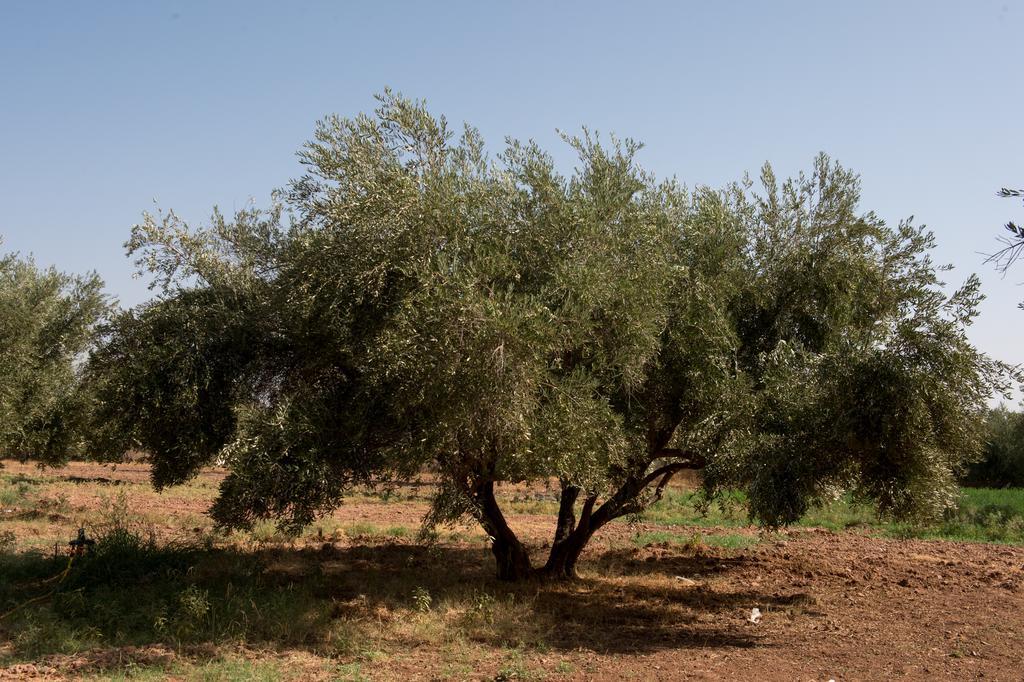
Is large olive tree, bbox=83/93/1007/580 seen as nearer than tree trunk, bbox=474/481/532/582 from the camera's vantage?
Yes

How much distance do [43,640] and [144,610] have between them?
4.64ft

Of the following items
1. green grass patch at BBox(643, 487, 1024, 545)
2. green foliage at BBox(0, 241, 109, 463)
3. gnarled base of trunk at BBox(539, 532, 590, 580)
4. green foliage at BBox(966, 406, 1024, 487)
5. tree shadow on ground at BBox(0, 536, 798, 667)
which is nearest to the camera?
tree shadow on ground at BBox(0, 536, 798, 667)

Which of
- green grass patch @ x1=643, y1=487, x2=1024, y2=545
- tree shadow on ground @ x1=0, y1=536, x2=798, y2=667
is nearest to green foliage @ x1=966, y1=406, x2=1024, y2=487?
green grass patch @ x1=643, y1=487, x2=1024, y2=545

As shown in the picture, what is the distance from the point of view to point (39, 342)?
1853cm

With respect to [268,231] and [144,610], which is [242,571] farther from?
[268,231]

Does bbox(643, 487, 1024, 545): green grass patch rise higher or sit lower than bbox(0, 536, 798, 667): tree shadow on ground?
higher

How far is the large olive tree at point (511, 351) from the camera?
10320 millimetres

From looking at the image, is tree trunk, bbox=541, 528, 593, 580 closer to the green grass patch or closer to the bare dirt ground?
the bare dirt ground

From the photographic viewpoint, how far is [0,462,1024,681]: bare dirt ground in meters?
10.1

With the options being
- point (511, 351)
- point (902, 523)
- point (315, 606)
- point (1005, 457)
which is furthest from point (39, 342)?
point (1005, 457)

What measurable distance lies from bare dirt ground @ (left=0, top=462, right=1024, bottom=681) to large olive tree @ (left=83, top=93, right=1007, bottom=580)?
74.6 inches

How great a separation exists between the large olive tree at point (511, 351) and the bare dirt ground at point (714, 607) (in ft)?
6.22

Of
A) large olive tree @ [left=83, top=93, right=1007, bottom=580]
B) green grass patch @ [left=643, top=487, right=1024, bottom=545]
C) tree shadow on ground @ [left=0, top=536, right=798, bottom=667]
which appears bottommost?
tree shadow on ground @ [left=0, top=536, right=798, bottom=667]

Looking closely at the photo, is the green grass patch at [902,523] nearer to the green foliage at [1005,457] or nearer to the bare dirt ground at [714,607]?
the bare dirt ground at [714,607]
